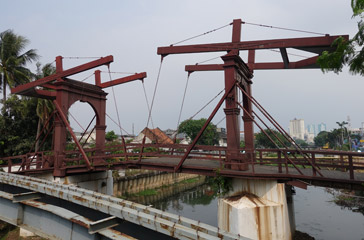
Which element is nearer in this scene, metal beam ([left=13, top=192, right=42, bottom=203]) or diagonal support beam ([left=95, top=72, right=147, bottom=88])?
metal beam ([left=13, top=192, right=42, bottom=203])

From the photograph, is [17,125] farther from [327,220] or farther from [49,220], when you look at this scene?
[327,220]

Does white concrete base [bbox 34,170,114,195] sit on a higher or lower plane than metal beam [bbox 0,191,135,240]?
lower

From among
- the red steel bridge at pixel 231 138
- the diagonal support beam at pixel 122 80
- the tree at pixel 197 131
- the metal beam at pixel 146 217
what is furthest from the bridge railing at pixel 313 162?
the tree at pixel 197 131

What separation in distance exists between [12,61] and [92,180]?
14321 mm

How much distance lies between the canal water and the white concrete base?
6.57m

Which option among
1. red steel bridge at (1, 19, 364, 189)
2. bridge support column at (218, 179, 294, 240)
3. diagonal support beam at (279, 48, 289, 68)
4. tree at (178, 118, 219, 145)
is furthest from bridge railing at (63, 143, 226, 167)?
tree at (178, 118, 219, 145)

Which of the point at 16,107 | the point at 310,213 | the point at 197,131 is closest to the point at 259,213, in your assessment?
the point at 310,213

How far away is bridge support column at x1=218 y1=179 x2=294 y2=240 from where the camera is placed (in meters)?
6.67

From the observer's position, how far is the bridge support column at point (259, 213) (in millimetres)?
6668

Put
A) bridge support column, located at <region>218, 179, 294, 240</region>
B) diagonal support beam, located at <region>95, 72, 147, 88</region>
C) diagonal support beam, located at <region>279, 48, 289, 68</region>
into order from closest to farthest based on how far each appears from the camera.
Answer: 1. bridge support column, located at <region>218, 179, 294, 240</region>
2. diagonal support beam, located at <region>279, 48, 289, 68</region>
3. diagonal support beam, located at <region>95, 72, 147, 88</region>

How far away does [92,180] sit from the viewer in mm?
11977

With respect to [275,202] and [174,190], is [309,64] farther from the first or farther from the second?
[174,190]

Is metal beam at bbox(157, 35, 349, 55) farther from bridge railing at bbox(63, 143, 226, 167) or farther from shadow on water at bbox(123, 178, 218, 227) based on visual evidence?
shadow on water at bbox(123, 178, 218, 227)

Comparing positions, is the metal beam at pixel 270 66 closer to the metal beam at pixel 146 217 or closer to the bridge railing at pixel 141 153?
the bridge railing at pixel 141 153
